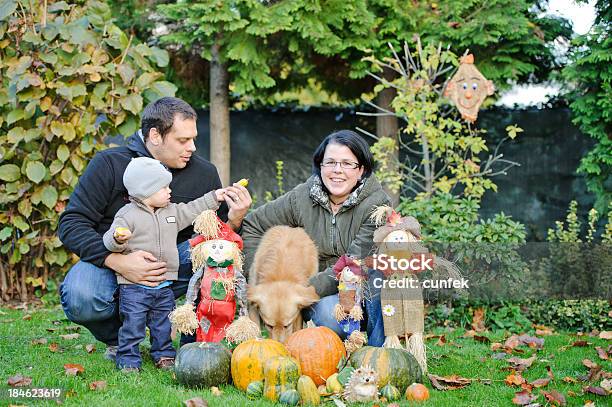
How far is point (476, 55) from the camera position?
7.71 m

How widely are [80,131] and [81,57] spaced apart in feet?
2.02

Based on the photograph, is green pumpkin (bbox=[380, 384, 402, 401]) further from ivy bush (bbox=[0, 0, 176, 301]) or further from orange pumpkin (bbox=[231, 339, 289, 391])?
ivy bush (bbox=[0, 0, 176, 301])

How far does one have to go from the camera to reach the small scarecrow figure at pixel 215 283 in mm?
3682

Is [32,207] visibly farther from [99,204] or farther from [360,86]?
[360,86]

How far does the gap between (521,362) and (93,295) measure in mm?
2531

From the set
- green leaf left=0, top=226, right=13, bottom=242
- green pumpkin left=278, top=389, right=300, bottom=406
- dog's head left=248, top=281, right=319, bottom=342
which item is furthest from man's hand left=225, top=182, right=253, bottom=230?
green leaf left=0, top=226, right=13, bottom=242

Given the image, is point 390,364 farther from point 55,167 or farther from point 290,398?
point 55,167

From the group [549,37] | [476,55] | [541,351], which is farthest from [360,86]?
[541,351]

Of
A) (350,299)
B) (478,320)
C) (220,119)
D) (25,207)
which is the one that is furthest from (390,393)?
(220,119)

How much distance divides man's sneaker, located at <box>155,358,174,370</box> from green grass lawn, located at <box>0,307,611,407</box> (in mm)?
39

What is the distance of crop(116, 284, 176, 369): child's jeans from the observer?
3.76 metres

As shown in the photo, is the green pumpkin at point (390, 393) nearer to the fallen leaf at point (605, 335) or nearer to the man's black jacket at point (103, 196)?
the man's black jacket at point (103, 196)

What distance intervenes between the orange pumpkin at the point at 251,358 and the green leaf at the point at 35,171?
298 cm

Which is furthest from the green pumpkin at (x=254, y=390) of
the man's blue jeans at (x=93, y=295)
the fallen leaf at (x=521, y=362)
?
the fallen leaf at (x=521, y=362)
